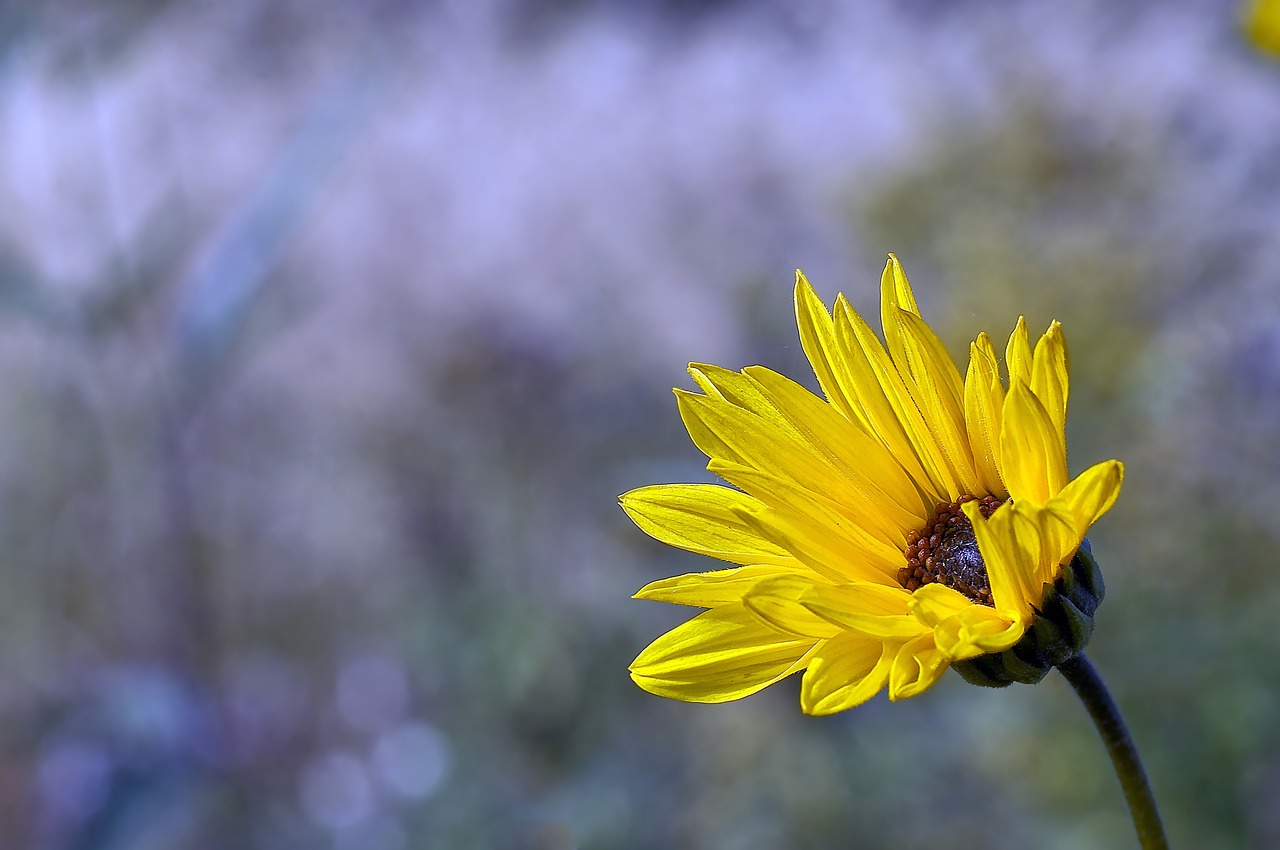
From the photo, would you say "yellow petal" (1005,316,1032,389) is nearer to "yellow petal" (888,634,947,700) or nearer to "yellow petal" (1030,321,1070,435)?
"yellow petal" (1030,321,1070,435)

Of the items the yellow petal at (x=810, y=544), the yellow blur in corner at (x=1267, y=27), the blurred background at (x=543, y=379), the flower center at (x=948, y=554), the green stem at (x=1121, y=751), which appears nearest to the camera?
the green stem at (x=1121, y=751)

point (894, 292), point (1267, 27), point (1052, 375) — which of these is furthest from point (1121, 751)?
point (1267, 27)

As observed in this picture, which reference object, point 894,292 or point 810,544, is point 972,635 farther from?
point 894,292

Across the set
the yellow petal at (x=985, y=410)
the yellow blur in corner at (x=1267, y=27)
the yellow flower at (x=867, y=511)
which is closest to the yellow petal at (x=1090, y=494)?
the yellow flower at (x=867, y=511)

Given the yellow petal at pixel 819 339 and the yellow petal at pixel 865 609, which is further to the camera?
the yellow petal at pixel 819 339

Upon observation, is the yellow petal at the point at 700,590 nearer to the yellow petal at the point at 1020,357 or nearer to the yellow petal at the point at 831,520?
the yellow petal at the point at 831,520

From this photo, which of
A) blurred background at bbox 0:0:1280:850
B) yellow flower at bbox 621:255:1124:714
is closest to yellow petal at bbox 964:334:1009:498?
yellow flower at bbox 621:255:1124:714

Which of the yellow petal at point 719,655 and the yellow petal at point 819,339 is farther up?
the yellow petal at point 819,339
